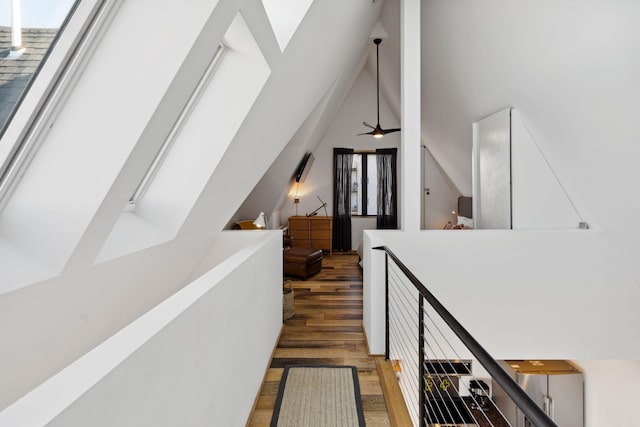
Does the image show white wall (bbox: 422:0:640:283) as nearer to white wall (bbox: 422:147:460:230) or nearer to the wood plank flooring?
the wood plank flooring

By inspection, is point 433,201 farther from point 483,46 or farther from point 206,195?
point 206,195

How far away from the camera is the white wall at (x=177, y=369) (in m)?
0.61

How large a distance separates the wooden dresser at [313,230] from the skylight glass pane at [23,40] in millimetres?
5409

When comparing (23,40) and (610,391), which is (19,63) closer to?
(23,40)

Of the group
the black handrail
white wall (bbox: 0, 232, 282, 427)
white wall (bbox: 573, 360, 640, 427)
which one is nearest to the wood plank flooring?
white wall (bbox: 0, 232, 282, 427)

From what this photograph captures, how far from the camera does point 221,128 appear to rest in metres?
1.81

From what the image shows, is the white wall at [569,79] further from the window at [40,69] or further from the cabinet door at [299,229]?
the cabinet door at [299,229]

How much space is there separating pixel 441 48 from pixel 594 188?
6.57 feet

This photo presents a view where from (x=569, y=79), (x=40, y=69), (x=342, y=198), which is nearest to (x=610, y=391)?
(x=569, y=79)

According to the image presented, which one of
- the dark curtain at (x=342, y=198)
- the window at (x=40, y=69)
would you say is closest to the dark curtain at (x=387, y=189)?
the dark curtain at (x=342, y=198)

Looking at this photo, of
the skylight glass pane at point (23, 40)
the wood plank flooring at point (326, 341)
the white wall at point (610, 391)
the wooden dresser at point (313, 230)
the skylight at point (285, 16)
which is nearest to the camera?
the skylight glass pane at point (23, 40)

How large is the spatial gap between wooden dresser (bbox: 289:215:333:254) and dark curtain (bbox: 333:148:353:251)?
0.40m

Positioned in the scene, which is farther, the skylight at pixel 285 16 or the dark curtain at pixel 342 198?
the dark curtain at pixel 342 198

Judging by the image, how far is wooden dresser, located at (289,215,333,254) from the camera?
21.1ft
